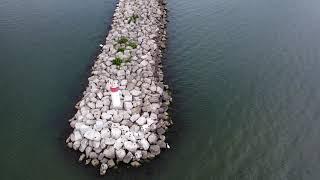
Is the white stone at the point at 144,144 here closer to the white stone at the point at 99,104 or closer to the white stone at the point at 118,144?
the white stone at the point at 118,144

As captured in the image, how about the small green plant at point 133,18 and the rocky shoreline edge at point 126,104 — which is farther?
the small green plant at point 133,18

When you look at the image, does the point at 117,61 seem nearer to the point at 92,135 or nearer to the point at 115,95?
the point at 115,95

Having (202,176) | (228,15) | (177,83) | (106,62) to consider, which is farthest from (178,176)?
(228,15)

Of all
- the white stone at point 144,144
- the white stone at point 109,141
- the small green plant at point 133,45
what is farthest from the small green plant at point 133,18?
the white stone at point 144,144

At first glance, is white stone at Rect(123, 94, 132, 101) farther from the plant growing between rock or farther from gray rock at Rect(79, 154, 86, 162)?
the plant growing between rock

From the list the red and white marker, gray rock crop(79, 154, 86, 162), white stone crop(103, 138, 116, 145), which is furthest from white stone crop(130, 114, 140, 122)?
gray rock crop(79, 154, 86, 162)
